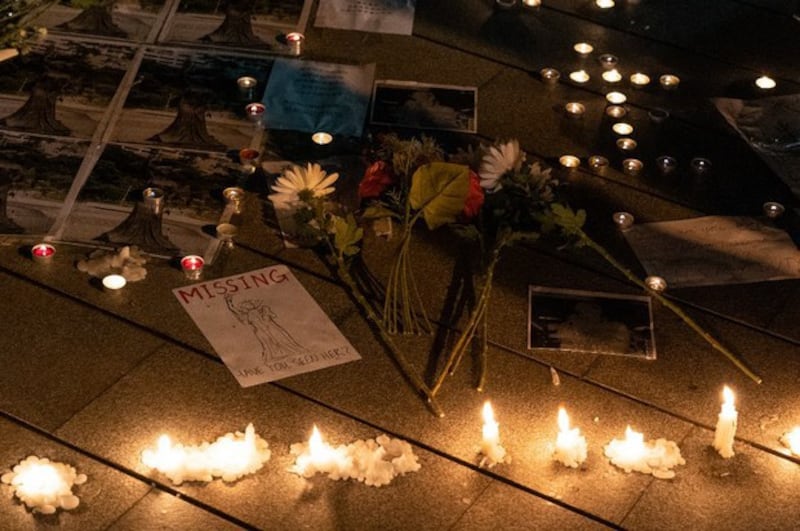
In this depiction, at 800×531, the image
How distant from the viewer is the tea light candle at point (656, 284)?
2.29 metres

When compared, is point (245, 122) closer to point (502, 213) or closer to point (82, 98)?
point (82, 98)

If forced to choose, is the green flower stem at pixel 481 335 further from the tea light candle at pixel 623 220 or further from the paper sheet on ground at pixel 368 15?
the paper sheet on ground at pixel 368 15

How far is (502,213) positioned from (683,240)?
1.12ft

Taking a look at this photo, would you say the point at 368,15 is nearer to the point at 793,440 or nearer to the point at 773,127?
the point at 773,127

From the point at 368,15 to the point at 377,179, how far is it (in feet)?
2.46

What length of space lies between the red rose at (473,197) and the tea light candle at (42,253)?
0.69 metres

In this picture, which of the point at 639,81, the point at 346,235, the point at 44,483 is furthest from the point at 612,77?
the point at 44,483

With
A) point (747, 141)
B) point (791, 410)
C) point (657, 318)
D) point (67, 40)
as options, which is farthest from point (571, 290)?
point (67, 40)

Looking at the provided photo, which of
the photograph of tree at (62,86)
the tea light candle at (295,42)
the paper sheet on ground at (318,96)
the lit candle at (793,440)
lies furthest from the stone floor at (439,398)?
the tea light candle at (295,42)

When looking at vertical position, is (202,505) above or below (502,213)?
below

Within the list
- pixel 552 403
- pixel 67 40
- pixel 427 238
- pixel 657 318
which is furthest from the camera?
pixel 67 40

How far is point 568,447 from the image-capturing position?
77.0 inches

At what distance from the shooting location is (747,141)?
2.68 m

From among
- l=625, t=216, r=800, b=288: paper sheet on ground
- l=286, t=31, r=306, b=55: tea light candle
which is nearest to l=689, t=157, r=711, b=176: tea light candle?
l=625, t=216, r=800, b=288: paper sheet on ground
